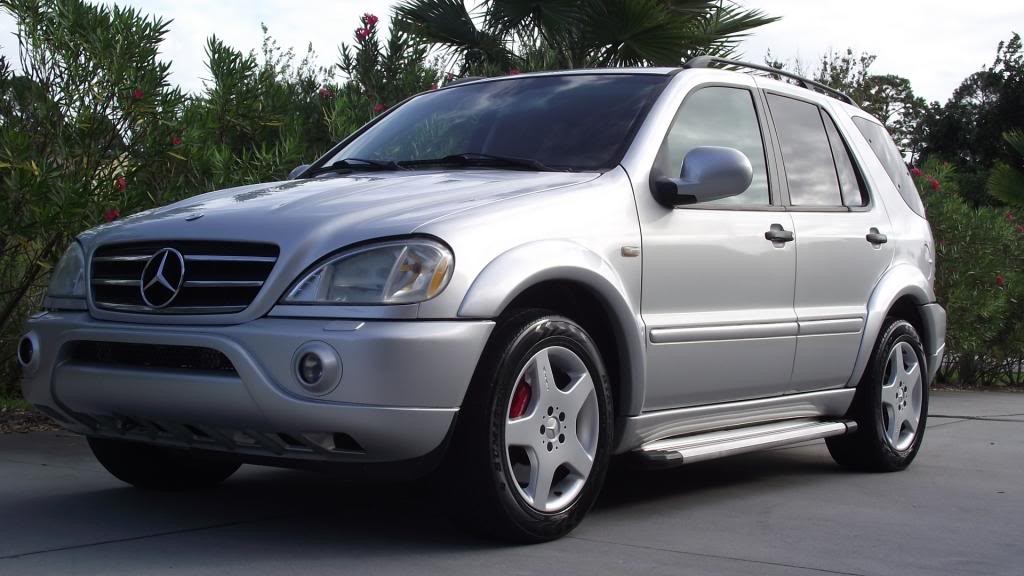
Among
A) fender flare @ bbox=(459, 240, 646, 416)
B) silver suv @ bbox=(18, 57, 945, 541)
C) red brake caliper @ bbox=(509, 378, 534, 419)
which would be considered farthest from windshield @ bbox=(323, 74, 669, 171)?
red brake caliper @ bbox=(509, 378, 534, 419)

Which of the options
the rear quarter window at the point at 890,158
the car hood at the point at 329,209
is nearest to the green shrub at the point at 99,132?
the car hood at the point at 329,209

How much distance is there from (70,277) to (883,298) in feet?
11.9

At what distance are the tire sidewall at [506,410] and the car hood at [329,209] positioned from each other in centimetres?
47

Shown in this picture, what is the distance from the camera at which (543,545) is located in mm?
4348

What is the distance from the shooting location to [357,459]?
13.1 ft

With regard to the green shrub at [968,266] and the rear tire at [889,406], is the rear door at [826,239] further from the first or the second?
the green shrub at [968,266]

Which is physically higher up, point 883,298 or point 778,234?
point 778,234

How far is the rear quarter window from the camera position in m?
6.81

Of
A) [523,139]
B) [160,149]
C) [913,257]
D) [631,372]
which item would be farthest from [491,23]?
[631,372]

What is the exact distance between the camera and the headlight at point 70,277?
454 cm

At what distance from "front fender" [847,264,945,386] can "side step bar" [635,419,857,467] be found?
31 centimetres

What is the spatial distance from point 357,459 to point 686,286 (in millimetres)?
1556

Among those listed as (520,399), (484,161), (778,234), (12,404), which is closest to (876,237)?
(778,234)

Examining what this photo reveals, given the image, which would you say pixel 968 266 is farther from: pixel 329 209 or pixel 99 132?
pixel 329 209
